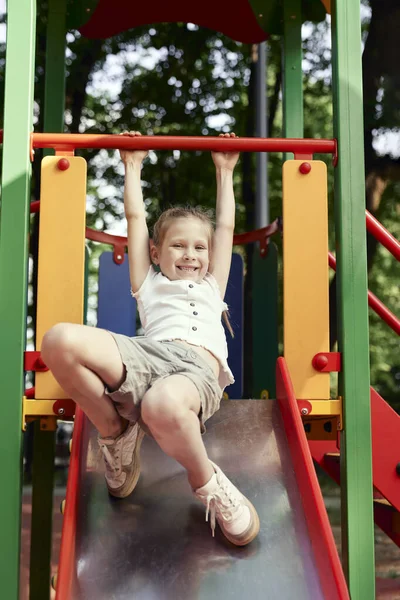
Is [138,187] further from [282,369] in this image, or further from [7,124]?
[282,369]

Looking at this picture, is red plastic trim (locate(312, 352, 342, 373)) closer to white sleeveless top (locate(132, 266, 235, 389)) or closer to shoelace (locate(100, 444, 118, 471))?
white sleeveless top (locate(132, 266, 235, 389))

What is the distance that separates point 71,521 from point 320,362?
47.4 inches

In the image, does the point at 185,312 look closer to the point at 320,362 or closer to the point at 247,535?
the point at 320,362

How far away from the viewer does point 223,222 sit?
3457 mm

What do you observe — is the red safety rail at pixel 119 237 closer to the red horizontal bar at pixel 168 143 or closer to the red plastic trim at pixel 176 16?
the red plastic trim at pixel 176 16

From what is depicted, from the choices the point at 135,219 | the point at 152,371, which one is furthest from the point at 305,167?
the point at 152,371

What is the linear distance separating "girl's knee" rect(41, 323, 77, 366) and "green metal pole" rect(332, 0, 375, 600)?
1.26 m

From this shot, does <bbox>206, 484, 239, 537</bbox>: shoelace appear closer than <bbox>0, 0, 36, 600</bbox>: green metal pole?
Yes

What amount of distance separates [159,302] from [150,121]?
26.5 feet

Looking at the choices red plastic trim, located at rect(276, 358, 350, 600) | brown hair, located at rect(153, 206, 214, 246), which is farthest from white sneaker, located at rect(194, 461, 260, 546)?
brown hair, located at rect(153, 206, 214, 246)

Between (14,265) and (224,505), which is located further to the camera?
(14,265)

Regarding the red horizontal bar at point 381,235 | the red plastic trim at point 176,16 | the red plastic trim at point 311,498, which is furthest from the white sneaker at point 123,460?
the red plastic trim at point 176,16

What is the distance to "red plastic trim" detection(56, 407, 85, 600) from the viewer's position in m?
2.48

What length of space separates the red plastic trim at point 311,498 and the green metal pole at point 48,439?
197 centimetres
